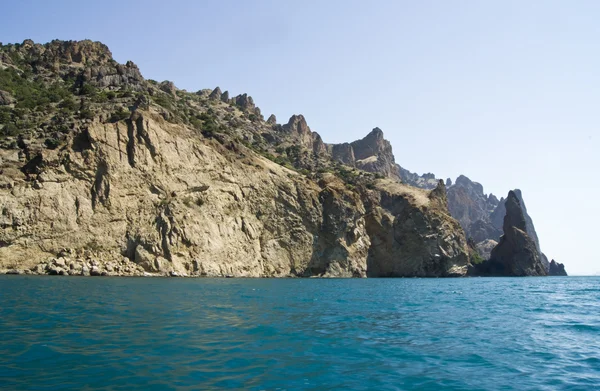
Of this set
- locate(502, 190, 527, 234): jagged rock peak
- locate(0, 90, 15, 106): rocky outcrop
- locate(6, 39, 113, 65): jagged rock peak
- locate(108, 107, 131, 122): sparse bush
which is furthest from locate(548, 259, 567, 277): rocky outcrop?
locate(0, 90, 15, 106): rocky outcrop

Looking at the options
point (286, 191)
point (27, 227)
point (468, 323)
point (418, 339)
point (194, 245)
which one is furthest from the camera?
point (286, 191)

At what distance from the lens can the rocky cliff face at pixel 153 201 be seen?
59219mm

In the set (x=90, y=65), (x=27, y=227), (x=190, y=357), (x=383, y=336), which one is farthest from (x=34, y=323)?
(x=90, y=65)

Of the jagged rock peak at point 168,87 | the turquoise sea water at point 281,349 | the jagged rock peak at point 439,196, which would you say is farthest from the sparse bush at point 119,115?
the jagged rock peak at point 439,196

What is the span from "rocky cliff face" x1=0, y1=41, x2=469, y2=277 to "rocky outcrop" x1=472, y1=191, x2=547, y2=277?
37200 millimetres

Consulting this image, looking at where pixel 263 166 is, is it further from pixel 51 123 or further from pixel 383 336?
pixel 383 336

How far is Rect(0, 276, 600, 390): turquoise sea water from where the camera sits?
411 inches

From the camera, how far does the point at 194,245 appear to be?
6769 centimetres

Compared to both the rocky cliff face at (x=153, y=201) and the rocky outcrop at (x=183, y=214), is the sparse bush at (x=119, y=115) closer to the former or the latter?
the rocky cliff face at (x=153, y=201)

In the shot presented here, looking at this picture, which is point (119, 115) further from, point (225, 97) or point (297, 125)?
point (297, 125)

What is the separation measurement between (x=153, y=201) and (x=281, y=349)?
191 feet

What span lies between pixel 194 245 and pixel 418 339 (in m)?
55.3

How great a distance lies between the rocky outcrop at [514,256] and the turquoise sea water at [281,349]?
12634 centimetres

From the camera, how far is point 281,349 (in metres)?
13.9
